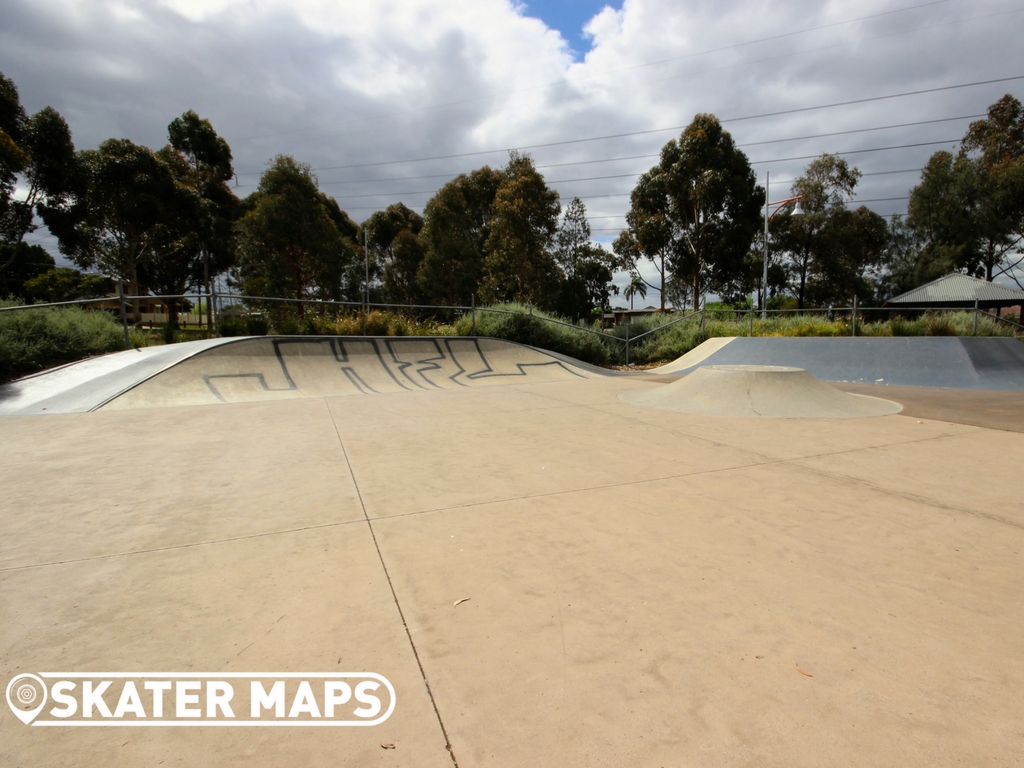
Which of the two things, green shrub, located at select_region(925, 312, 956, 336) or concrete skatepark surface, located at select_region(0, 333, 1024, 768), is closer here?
concrete skatepark surface, located at select_region(0, 333, 1024, 768)

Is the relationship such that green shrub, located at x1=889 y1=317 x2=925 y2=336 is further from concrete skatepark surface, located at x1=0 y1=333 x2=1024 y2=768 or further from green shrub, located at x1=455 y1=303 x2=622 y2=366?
concrete skatepark surface, located at x1=0 y1=333 x2=1024 y2=768

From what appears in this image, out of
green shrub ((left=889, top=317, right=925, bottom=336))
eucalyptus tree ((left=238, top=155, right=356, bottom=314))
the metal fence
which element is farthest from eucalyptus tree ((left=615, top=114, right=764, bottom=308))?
eucalyptus tree ((left=238, top=155, right=356, bottom=314))

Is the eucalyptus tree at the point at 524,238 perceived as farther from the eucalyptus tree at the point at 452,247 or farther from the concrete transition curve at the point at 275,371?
the concrete transition curve at the point at 275,371

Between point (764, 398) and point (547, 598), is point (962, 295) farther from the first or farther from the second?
point (547, 598)

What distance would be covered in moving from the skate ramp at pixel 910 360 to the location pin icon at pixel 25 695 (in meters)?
12.2

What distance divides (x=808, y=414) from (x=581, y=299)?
35.4m

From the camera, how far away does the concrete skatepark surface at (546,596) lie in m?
1.57

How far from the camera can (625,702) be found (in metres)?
1.70

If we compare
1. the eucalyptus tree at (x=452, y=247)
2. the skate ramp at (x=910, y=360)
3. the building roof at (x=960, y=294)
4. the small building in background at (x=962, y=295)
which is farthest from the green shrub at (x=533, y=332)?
the building roof at (x=960, y=294)

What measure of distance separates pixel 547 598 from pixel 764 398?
6296 mm

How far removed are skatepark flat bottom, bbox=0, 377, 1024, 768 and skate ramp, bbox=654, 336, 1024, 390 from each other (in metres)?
7.25

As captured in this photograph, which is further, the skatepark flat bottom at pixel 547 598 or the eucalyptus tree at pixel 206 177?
the eucalyptus tree at pixel 206 177

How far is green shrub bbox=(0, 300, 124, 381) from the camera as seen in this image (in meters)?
8.33

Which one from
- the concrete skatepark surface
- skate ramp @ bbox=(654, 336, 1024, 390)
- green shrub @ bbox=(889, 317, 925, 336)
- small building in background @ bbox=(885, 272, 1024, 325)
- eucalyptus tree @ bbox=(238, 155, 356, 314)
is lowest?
the concrete skatepark surface
